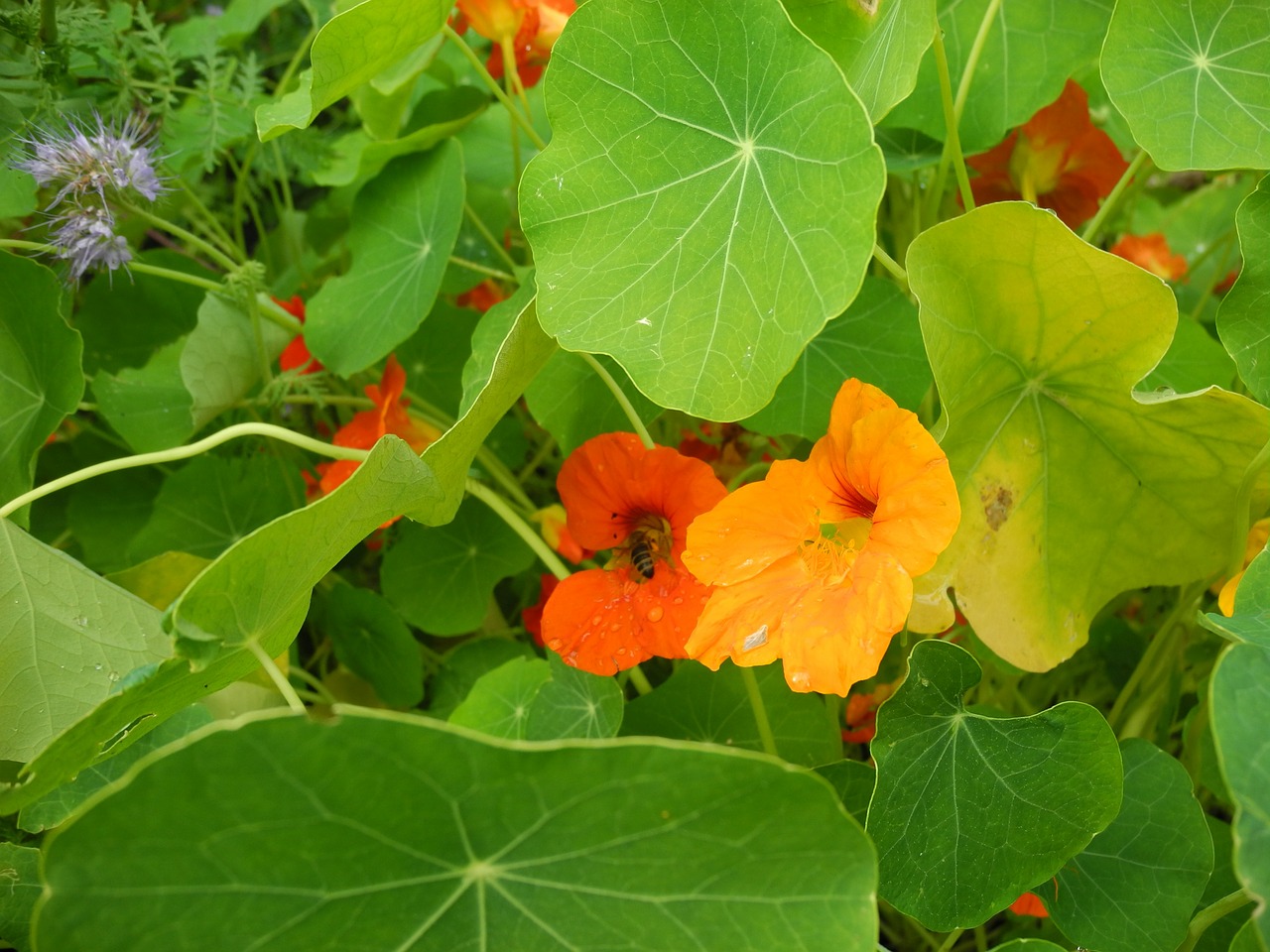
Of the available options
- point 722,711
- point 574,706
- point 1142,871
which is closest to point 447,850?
point 574,706

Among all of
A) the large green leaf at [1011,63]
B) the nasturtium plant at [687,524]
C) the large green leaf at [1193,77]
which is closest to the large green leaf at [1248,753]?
the nasturtium plant at [687,524]

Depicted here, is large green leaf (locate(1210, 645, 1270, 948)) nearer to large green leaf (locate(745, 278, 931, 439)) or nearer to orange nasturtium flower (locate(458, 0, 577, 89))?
large green leaf (locate(745, 278, 931, 439))

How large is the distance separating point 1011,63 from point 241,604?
0.90 m

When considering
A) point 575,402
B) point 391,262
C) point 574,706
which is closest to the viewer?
point 574,706

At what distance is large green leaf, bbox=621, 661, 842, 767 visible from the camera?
0.87m

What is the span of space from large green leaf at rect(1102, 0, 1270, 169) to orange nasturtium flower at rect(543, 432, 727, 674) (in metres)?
0.48

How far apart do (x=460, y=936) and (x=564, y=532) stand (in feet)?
1.67

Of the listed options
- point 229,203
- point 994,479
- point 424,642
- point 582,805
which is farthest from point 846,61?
point 229,203

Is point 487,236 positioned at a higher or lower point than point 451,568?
higher

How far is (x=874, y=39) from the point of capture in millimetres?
836

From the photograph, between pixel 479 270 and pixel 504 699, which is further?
pixel 479 270

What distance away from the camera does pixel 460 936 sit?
0.52m

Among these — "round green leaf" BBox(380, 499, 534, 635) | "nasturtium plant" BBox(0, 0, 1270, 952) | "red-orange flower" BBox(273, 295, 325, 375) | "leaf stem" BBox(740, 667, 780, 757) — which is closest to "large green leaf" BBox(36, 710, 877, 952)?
"nasturtium plant" BBox(0, 0, 1270, 952)

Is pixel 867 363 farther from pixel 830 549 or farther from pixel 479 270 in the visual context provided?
pixel 479 270
